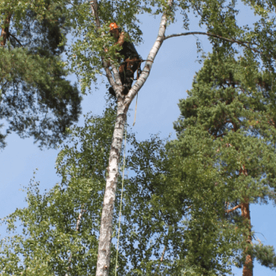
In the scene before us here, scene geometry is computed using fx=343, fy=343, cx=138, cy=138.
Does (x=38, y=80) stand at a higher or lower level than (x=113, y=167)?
higher

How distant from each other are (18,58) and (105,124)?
375 cm

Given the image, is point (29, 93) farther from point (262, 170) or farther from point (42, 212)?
point (262, 170)

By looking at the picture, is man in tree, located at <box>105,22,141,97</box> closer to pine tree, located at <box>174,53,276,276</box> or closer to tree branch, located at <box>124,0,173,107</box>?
tree branch, located at <box>124,0,173,107</box>

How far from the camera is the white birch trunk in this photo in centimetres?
612

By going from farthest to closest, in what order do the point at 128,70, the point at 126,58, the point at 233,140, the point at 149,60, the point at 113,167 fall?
the point at 233,140 < the point at 126,58 < the point at 128,70 < the point at 149,60 < the point at 113,167

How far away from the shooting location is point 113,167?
691cm

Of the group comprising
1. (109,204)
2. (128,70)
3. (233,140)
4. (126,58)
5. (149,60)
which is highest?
(233,140)

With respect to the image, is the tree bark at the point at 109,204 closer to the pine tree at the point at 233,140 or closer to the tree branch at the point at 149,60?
the tree branch at the point at 149,60

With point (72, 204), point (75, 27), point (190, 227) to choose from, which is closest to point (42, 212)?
point (72, 204)

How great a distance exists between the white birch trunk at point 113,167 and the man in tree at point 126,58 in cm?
58

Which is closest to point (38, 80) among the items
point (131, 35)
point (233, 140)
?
point (131, 35)

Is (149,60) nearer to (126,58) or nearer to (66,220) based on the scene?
(126,58)

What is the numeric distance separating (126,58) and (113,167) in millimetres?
3508

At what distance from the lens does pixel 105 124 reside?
11219mm
